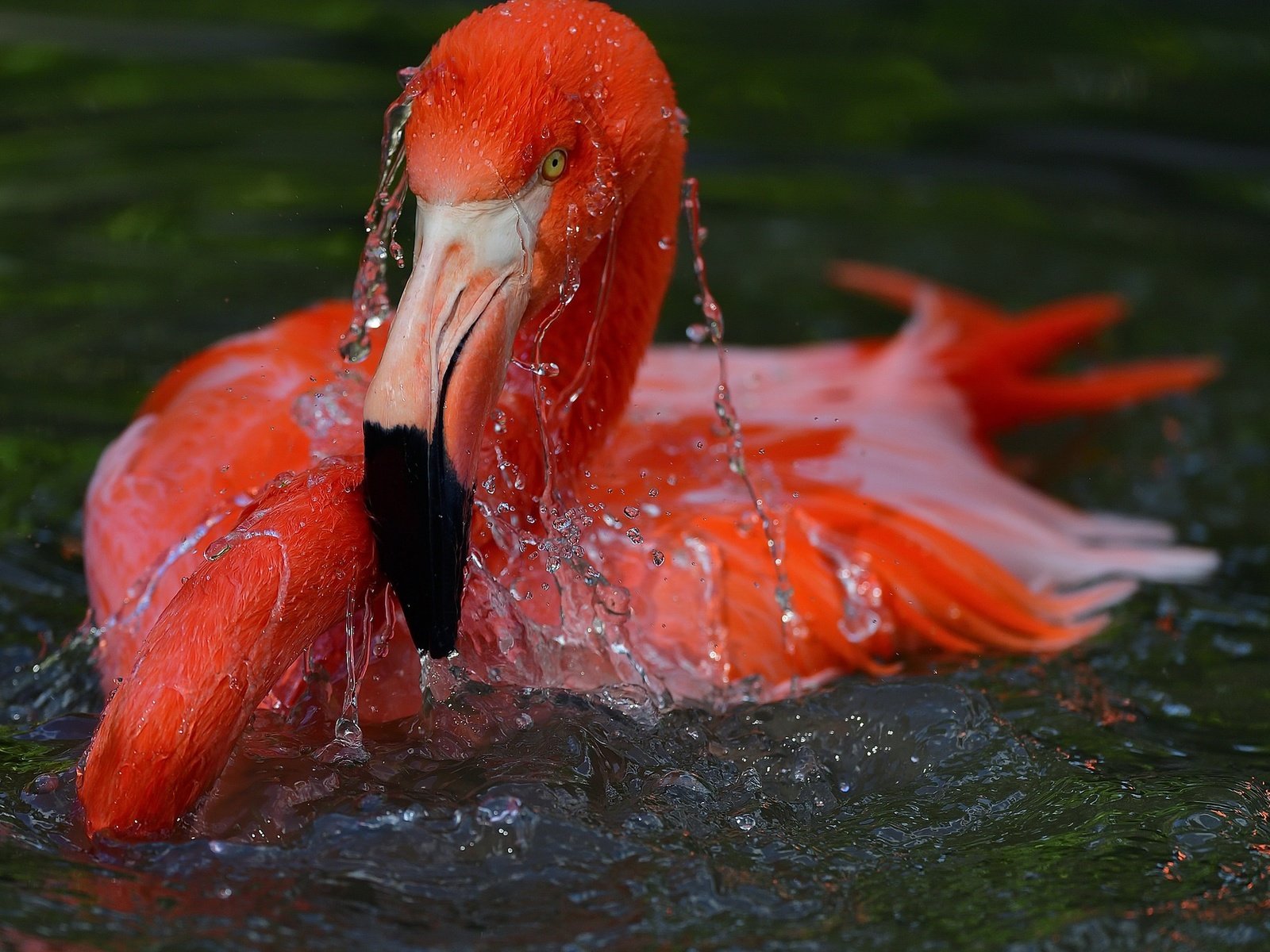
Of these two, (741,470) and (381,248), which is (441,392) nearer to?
(381,248)

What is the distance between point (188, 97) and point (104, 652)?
3.86 m

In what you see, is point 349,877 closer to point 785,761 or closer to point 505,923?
point 505,923

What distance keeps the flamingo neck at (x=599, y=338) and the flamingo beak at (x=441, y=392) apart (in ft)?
1.06

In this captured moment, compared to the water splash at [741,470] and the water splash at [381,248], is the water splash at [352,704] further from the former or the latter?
the water splash at [741,470]

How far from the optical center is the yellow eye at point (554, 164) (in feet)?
8.81

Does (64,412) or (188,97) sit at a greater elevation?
(188,97)

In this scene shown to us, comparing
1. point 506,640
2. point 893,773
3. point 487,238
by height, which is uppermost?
point 487,238

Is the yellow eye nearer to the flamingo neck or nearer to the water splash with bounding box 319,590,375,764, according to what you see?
the flamingo neck

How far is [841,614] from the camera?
3.47 m

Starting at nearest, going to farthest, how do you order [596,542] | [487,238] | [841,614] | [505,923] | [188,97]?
[505,923] → [487,238] → [596,542] → [841,614] → [188,97]

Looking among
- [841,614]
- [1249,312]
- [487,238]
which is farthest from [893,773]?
[1249,312]

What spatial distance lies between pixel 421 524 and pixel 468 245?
0.45m

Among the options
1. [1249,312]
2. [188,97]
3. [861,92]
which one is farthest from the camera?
[861,92]

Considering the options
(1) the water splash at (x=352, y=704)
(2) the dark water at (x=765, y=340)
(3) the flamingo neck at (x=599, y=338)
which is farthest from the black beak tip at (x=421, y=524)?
(3) the flamingo neck at (x=599, y=338)
